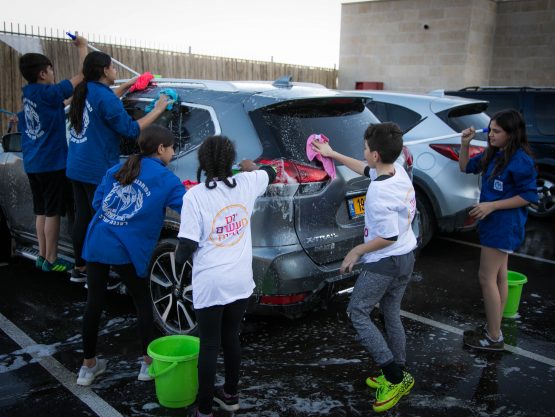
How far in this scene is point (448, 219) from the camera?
6090 millimetres

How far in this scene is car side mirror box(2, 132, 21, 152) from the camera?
5109mm

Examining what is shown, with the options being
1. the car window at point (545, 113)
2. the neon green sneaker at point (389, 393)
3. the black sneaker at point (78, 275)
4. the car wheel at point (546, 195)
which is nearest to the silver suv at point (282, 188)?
the neon green sneaker at point (389, 393)

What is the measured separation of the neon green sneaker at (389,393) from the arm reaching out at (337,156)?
130 cm

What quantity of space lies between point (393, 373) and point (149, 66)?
1050cm

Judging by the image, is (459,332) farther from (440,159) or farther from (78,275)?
(78,275)

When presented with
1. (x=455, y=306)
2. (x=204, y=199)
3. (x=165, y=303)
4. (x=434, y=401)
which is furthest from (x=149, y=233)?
(x=455, y=306)

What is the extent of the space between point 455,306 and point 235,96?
8.69 feet

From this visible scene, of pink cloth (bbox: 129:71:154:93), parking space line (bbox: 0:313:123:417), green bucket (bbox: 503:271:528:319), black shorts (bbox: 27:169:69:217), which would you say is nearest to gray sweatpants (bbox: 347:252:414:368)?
parking space line (bbox: 0:313:123:417)

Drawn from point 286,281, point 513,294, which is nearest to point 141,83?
point 286,281

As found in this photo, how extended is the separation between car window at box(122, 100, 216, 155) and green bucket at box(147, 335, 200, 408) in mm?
1415

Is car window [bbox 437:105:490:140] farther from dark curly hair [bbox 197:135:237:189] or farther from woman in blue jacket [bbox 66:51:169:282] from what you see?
dark curly hair [bbox 197:135:237:189]

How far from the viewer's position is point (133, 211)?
10.3 feet

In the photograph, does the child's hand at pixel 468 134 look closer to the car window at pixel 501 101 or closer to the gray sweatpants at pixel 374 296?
the gray sweatpants at pixel 374 296

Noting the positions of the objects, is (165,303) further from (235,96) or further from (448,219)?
(448,219)
